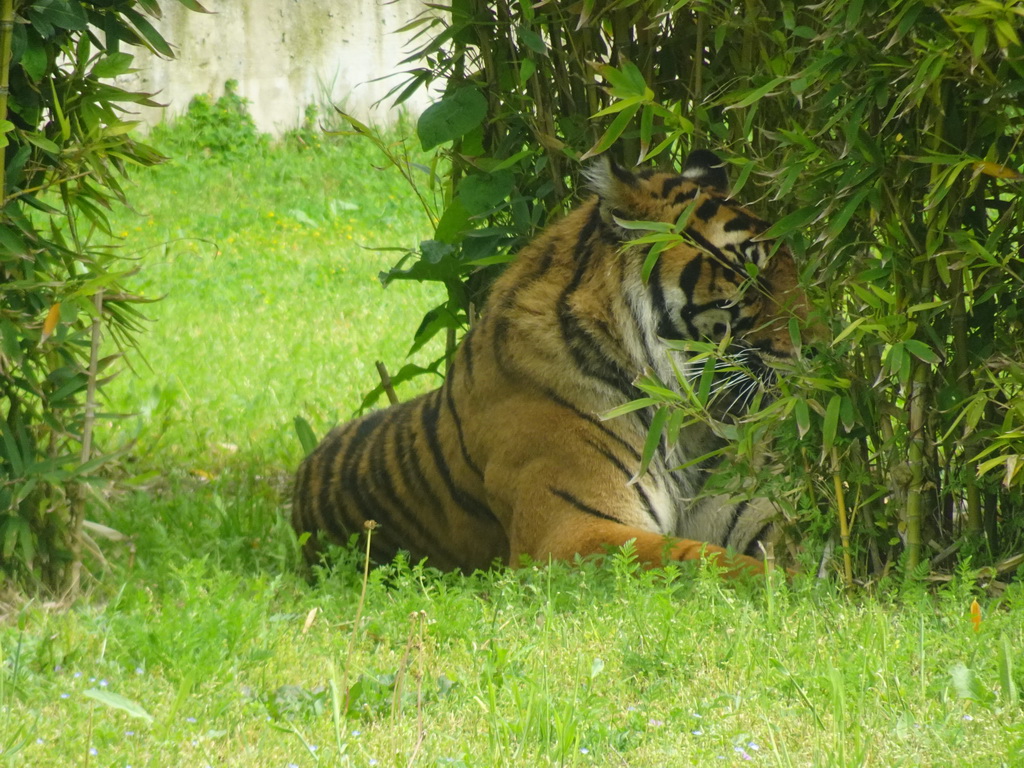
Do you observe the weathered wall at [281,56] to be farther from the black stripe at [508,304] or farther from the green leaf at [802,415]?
the green leaf at [802,415]

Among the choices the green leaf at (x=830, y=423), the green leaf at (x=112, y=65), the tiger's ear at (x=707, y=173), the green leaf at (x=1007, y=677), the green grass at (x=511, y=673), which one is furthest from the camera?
the tiger's ear at (x=707, y=173)

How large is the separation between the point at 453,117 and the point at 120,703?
2.78 meters

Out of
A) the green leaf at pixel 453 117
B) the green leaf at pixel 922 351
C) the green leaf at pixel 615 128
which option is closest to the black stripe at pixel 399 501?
the green leaf at pixel 453 117

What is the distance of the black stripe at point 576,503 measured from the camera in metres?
3.98

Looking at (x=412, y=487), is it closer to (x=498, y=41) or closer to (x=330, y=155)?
(x=498, y=41)

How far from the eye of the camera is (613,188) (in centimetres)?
406

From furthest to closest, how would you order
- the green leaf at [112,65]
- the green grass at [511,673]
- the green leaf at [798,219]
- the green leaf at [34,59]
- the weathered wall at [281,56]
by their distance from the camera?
the weathered wall at [281,56] → the green leaf at [112,65] → the green leaf at [34,59] → the green leaf at [798,219] → the green grass at [511,673]

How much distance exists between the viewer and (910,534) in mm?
3186

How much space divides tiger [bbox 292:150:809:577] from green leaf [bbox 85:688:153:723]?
173cm

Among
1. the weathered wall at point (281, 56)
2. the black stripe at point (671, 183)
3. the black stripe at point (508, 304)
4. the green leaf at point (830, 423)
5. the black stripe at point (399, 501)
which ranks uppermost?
the weathered wall at point (281, 56)

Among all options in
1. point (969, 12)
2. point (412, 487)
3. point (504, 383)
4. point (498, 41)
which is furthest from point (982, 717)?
point (498, 41)

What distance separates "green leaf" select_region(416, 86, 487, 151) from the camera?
15.1 ft

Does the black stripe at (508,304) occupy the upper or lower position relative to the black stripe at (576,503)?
upper

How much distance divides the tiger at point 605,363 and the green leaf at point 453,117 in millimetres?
509
